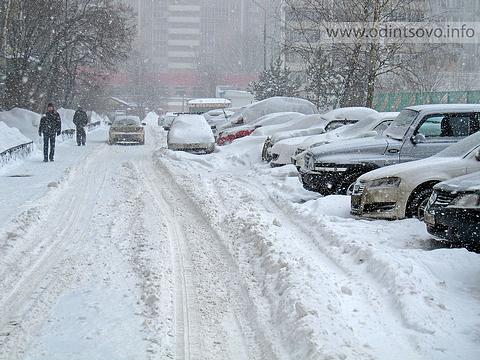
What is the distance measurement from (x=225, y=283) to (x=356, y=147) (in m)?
5.38

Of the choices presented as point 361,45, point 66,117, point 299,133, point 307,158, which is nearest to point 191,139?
point 299,133

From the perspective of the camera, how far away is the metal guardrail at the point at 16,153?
1644 centimetres

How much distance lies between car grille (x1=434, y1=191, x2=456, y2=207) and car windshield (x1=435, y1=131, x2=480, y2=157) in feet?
6.73

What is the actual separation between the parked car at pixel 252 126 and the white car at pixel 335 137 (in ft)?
20.0

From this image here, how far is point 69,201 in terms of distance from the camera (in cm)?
1145

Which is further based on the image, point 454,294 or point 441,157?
point 441,157

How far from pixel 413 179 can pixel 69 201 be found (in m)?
5.82

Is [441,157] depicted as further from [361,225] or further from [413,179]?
[361,225]

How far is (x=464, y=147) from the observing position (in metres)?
9.57

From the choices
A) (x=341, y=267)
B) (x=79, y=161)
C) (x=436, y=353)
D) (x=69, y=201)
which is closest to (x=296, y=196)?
(x=69, y=201)

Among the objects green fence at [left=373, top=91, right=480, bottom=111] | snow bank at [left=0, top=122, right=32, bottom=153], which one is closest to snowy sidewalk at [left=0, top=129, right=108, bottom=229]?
snow bank at [left=0, top=122, right=32, bottom=153]

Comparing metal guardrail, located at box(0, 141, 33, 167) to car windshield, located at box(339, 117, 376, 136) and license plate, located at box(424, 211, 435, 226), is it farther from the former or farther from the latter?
license plate, located at box(424, 211, 435, 226)

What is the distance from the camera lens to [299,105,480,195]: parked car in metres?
10.8

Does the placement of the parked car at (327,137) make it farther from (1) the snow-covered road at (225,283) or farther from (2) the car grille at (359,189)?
(2) the car grille at (359,189)
